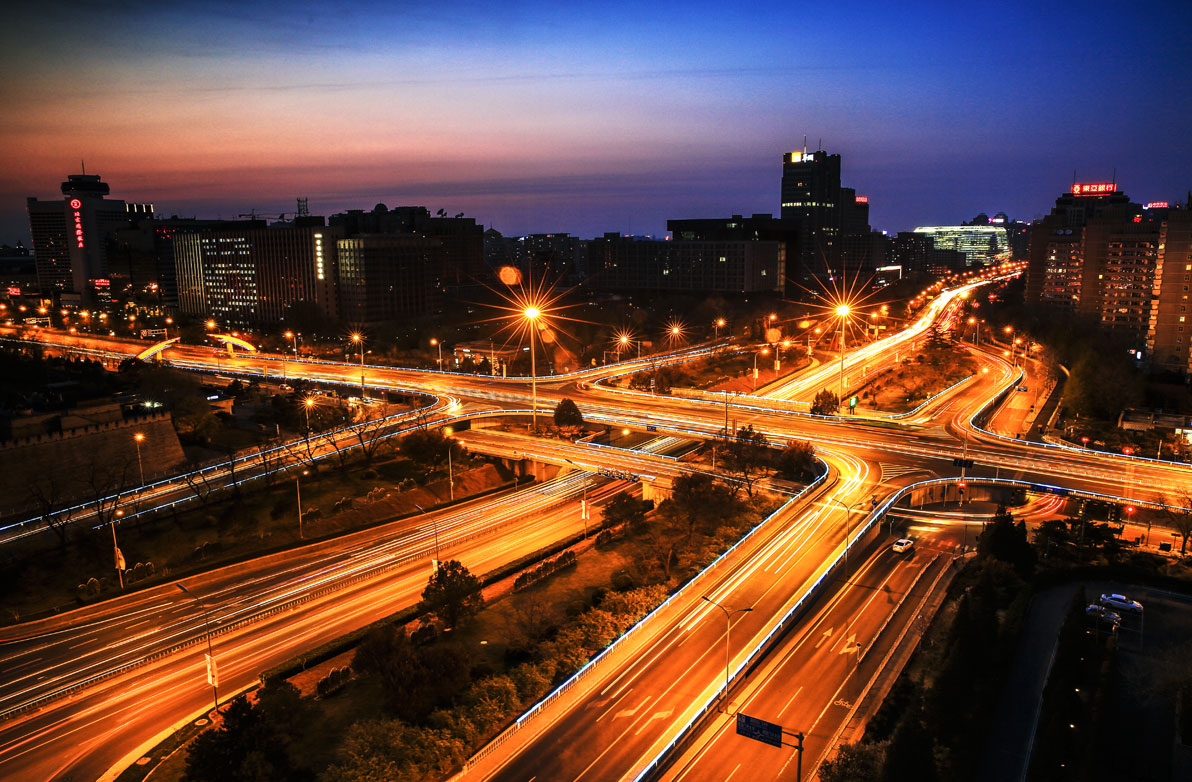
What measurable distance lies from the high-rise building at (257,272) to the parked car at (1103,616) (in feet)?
398

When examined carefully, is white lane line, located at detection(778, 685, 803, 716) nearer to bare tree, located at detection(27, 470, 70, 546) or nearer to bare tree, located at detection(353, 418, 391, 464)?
bare tree, located at detection(353, 418, 391, 464)

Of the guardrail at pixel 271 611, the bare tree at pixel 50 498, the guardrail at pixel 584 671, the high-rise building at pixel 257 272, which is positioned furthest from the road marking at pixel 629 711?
the high-rise building at pixel 257 272

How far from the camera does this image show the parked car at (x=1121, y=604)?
104ft

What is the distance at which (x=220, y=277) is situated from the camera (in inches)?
5837

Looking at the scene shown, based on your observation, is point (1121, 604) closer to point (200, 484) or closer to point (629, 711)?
point (629, 711)

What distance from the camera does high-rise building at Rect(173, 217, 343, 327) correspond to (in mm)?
132375

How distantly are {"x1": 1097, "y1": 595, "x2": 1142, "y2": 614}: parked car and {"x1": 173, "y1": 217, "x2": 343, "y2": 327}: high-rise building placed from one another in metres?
121

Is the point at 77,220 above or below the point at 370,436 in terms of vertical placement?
above

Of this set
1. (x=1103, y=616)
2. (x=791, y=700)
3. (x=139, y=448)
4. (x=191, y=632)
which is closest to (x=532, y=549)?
(x=191, y=632)

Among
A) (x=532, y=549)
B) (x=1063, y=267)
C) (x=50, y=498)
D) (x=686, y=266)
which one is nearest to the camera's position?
(x=532, y=549)

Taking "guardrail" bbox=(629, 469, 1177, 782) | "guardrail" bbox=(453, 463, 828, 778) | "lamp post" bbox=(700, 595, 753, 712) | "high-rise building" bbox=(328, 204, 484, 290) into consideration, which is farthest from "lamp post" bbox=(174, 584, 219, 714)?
"high-rise building" bbox=(328, 204, 484, 290)

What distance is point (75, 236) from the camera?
171 metres

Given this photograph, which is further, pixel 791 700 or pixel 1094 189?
pixel 1094 189

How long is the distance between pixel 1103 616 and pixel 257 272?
145m
